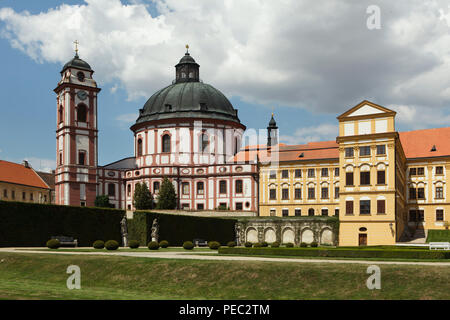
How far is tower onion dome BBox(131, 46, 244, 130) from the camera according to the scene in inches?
3285

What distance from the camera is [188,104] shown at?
83.9m

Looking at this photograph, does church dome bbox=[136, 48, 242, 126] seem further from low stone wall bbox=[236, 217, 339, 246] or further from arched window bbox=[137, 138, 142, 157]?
low stone wall bbox=[236, 217, 339, 246]

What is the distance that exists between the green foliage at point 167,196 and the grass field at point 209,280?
48.7 meters

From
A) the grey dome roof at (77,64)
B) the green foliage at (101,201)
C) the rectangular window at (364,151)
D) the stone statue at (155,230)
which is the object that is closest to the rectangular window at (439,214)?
the rectangular window at (364,151)

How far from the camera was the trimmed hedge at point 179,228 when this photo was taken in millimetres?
47438

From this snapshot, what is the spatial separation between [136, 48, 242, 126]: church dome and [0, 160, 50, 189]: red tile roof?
1942 centimetres

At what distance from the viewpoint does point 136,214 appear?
1875 inches

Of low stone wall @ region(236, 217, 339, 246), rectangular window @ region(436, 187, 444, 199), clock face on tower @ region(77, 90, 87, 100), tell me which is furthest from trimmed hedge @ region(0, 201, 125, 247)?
rectangular window @ region(436, 187, 444, 199)

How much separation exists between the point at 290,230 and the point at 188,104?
97.7 ft

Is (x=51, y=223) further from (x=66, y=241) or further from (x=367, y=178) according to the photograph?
(x=367, y=178)

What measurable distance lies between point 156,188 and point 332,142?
25.9 meters

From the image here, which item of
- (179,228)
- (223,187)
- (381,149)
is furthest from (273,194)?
(179,228)

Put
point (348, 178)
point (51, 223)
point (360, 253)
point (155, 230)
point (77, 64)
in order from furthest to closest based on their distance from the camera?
point (77, 64), point (348, 178), point (155, 230), point (51, 223), point (360, 253)
